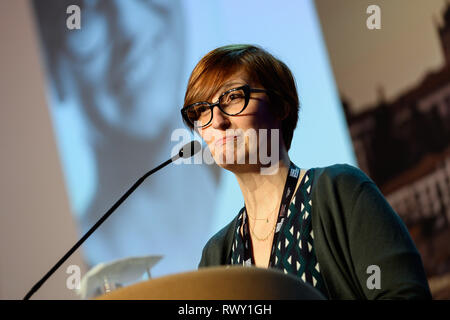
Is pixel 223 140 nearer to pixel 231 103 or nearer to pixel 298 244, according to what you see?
pixel 231 103

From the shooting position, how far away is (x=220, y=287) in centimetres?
64

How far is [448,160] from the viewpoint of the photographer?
306 cm

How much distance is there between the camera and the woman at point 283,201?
1038 millimetres

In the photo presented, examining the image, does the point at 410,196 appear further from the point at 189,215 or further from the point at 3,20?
the point at 3,20

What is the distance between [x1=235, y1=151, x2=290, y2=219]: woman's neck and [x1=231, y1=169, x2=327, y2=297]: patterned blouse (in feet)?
0.17

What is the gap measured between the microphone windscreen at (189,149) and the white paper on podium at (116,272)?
86cm

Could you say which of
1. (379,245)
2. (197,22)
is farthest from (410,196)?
(379,245)

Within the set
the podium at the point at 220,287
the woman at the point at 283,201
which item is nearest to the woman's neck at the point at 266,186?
the woman at the point at 283,201

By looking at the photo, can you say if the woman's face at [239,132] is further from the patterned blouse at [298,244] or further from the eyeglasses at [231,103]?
the patterned blouse at [298,244]

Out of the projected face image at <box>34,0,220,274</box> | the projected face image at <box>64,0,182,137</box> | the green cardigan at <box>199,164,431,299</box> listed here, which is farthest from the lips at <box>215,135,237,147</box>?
the projected face image at <box>64,0,182,137</box>

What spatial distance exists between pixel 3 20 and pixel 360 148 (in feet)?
8.09

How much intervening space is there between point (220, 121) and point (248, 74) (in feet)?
0.47

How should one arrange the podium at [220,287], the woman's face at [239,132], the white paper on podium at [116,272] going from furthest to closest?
the white paper on podium at [116,272] → the woman's face at [239,132] → the podium at [220,287]


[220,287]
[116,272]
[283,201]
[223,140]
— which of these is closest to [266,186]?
[283,201]
